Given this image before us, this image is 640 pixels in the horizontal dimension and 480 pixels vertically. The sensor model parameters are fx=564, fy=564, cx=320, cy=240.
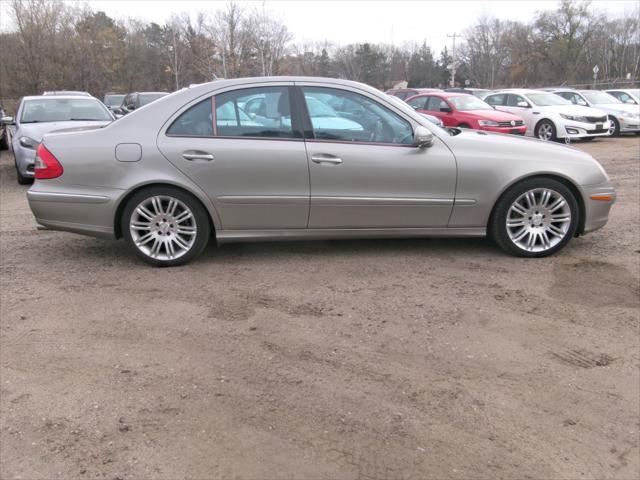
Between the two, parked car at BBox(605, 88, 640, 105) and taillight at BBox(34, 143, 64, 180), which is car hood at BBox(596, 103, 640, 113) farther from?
taillight at BBox(34, 143, 64, 180)

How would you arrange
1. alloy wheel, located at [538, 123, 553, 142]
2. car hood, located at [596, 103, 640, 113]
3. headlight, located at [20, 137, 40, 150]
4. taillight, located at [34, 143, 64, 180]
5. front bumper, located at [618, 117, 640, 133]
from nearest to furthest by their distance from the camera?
taillight, located at [34, 143, 64, 180], headlight, located at [20, 137, 40, 150], alloy wheel, located at [538, 123, 553, 142], front bumper, located at [618, 117, 640, 133], car hood, located at [596, 103, 640, 113]

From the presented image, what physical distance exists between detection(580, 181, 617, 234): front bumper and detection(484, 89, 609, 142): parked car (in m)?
10.9

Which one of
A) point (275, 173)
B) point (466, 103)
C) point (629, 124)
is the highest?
point (466, 103)

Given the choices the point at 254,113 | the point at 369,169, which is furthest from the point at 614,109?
the point at 254,113

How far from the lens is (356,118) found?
16.0 ft

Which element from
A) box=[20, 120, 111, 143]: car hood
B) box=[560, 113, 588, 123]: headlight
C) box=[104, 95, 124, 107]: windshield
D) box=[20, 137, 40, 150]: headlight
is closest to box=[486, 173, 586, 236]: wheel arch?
box=[20, 120, 111, 143]: car hood

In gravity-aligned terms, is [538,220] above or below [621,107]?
below

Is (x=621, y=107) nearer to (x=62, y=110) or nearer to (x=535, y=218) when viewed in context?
(x=535, y=218)

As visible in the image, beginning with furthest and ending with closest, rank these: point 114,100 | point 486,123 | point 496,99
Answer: point 114,100 < point 496,99 < point 486,123

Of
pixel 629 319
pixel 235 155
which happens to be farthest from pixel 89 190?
pixel 629 319

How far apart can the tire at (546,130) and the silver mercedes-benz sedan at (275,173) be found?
37.5 ft

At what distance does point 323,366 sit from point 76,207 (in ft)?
9.17

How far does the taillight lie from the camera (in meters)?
4.78

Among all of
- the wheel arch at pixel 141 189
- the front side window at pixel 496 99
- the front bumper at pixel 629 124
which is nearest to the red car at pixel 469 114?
the front side window at pixel 496 99
